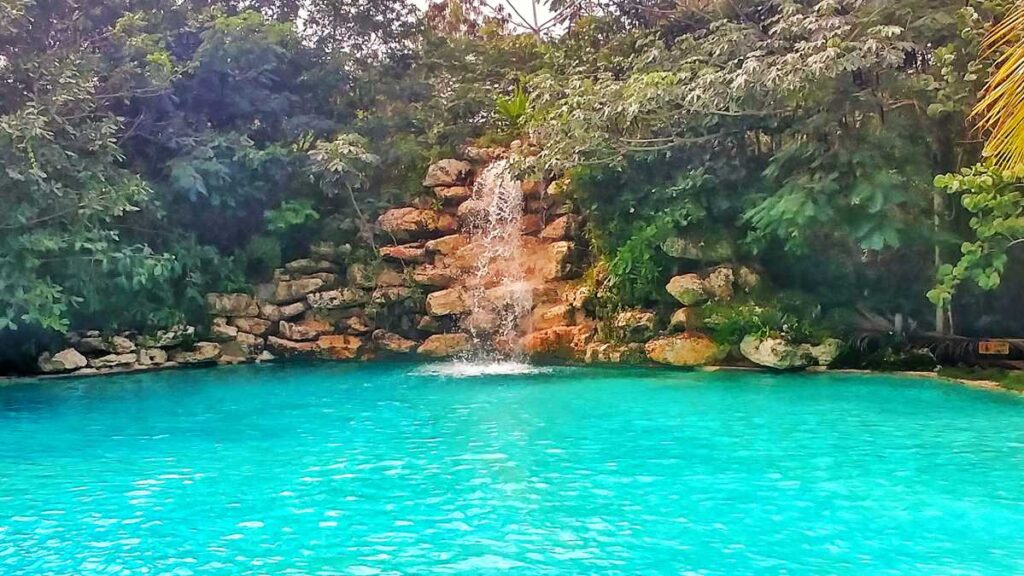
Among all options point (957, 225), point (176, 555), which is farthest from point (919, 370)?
point (176, 555)

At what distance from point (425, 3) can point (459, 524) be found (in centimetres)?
1569

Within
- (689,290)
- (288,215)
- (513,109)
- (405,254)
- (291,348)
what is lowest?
(291,348)

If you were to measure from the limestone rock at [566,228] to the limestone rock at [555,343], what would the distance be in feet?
6.12

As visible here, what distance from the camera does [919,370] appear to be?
11789 mm

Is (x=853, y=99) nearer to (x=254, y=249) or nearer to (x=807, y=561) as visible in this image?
(x=807, y=561)

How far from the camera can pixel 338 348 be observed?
14.3m

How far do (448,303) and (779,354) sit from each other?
17.3 ft

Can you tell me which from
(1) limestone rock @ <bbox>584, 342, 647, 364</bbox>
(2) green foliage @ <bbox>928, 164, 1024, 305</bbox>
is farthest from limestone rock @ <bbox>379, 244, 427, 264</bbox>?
(2) green foliage @ <bbox>928, 164, 1024, 305</bbox>

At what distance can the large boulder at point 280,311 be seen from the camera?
14586 mm

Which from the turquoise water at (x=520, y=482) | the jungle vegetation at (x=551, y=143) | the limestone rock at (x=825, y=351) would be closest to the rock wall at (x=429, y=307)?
the jungle vegetation at (x=551, y=143)

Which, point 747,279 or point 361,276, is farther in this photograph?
point 361,276

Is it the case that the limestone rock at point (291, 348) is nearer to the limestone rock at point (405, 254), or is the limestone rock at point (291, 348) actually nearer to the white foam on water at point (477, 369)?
the limestone rock at point (405, 254)

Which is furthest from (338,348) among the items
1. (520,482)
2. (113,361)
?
(520,482)

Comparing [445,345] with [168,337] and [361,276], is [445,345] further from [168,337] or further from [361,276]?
Answer: [168,337]
